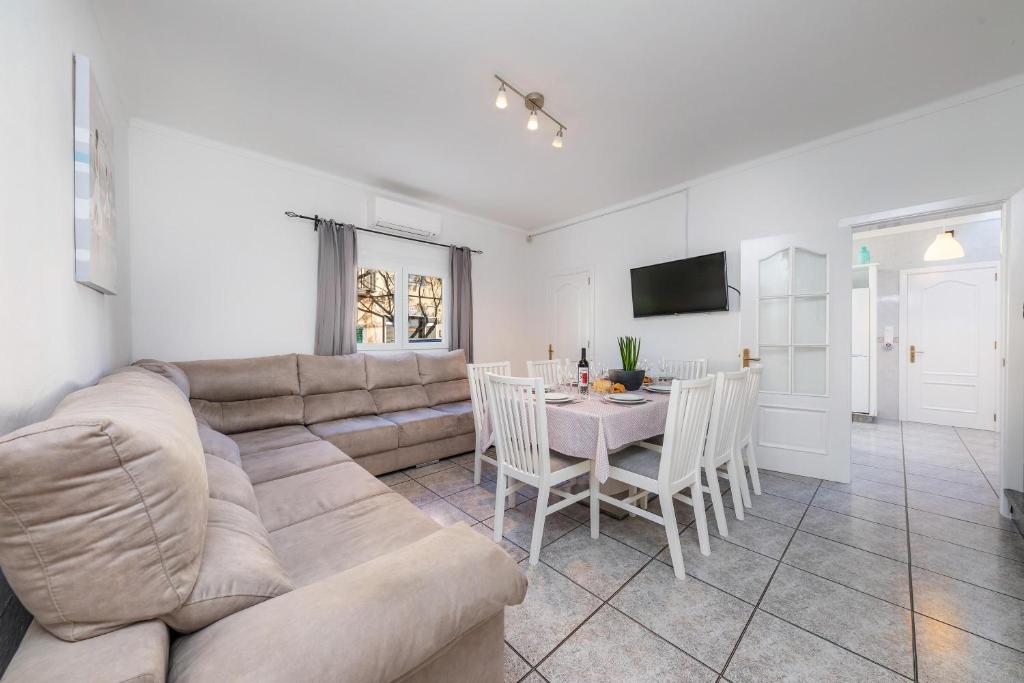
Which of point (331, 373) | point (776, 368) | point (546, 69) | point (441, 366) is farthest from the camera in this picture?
point (441, 366)

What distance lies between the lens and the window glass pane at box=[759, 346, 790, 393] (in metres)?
3.25

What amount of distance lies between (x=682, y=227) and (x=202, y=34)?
391 cm

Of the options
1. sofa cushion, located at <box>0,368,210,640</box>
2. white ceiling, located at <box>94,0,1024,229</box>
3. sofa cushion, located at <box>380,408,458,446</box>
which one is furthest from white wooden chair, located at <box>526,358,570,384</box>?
sofa cushion, located at <box>0,368,210,640</box>

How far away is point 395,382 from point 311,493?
6.87 ft

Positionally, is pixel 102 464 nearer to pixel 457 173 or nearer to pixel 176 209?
pixel 176 209

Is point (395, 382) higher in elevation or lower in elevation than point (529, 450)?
higher

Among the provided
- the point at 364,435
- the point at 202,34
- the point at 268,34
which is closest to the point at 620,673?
the point at 364,435

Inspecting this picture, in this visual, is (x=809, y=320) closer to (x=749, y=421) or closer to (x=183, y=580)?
(x=749, y=421)

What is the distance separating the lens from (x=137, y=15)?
1.91 meters

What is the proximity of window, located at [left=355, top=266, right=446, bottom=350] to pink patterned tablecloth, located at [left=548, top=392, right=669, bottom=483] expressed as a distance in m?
2.57

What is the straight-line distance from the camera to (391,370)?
3785 mm

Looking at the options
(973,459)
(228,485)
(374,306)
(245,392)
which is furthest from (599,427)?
(973,459)

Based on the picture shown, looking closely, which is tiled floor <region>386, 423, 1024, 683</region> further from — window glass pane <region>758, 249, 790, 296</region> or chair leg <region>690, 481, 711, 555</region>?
window glass pane <region>758, 249, 790, 296</region>

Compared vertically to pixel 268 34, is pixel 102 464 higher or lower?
lower
